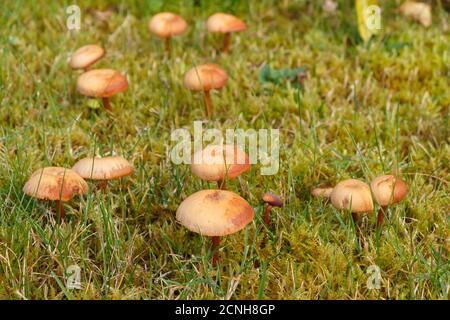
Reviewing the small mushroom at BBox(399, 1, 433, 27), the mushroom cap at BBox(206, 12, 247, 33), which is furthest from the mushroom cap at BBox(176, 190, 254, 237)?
the small mushroom at BBox(399, 1, 433, 27)

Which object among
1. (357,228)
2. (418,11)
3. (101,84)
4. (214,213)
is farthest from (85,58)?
(418,11)

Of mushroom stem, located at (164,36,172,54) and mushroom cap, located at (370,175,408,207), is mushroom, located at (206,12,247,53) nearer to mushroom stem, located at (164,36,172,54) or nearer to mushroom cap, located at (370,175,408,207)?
mushroom stem, located at (164,36,172,54)

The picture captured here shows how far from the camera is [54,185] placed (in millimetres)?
3148

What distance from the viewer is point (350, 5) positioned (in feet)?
18.8

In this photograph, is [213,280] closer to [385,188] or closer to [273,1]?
[385,188]

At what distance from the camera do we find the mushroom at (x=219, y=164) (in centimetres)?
319

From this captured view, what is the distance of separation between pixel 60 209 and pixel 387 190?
1.56 metres

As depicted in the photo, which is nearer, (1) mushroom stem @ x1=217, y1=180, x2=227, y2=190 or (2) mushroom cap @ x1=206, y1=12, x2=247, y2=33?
(1) mushroom stem @ x1=217, y1=180, x2=227, y2=190

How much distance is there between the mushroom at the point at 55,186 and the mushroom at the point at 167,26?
6.45 feet

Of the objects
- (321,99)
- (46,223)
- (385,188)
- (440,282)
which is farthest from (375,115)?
(46,223)

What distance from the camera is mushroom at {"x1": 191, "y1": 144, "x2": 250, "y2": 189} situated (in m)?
3.19

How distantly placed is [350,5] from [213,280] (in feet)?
11.4

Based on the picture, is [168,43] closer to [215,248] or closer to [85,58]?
[85,58]

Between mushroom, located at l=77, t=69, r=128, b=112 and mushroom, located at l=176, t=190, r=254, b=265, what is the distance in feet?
4.78
